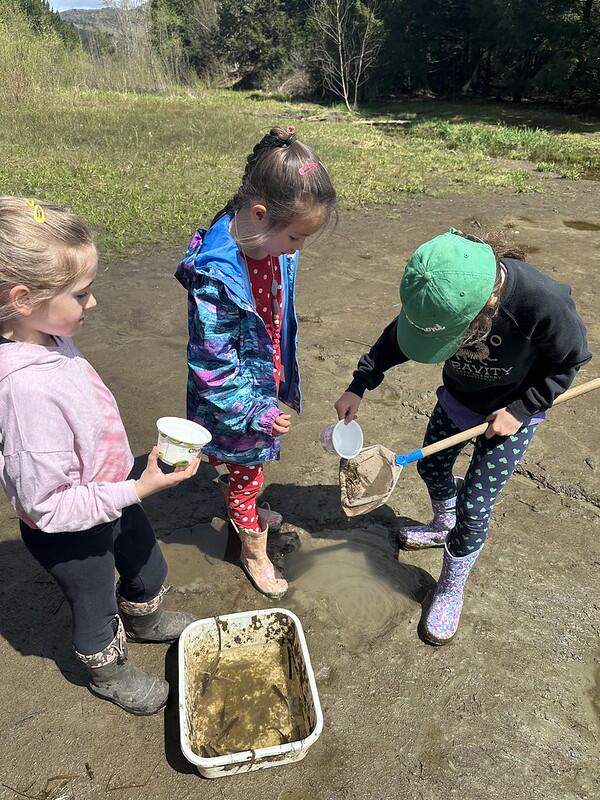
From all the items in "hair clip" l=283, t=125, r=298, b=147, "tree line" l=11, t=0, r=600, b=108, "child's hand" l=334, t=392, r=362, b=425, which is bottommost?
"child's hand" l=334, t=392, r=362, b=425

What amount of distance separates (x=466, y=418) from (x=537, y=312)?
1.92ft

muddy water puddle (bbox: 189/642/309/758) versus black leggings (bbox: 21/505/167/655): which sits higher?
black leggings (bbox: 21/505/167/655)

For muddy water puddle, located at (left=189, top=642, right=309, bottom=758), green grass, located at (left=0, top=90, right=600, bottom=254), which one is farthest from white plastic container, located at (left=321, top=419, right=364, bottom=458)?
green grass, located at (left=0, top=90, right=600, bottom=254)

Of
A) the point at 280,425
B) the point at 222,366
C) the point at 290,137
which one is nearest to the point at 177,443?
the point at 222,366

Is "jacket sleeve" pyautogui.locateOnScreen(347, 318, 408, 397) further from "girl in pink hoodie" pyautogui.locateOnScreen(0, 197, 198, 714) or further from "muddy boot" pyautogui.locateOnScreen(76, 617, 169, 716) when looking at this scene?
"muddy boot" pyautogui.locateOnScreen(76, 617, 169, 716)

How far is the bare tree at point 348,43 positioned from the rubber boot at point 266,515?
26076mm

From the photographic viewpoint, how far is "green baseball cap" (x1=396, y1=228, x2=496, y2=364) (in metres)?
1.50

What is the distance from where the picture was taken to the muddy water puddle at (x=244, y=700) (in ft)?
5.89

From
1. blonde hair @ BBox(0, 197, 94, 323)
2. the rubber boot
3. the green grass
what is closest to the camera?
blonde hair @ BBox(0, 197, 94, 323)

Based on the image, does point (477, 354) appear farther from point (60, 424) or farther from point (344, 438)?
point (60, 424)

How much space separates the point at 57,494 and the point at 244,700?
1.03 metres

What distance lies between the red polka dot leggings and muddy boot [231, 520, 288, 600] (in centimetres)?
3

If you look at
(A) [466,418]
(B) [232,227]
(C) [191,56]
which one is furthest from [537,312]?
(C) [191,56]

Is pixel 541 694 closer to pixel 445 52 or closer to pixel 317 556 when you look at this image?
pixel 317 556
